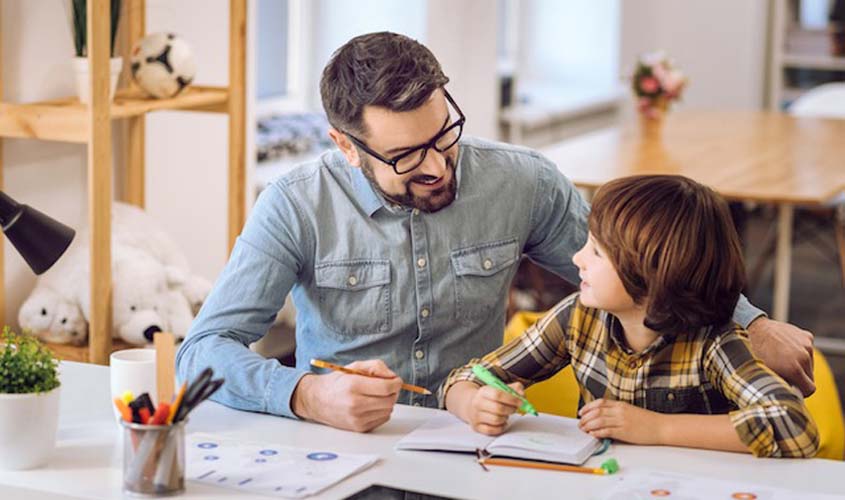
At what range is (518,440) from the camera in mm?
1761

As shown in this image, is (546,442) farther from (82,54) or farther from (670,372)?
(82,54)

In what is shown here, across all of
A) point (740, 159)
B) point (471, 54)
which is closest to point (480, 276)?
point (740, 159)

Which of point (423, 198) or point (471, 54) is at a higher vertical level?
point (471, 54)

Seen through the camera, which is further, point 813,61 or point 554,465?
point 813,61

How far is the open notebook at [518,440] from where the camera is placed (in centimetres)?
172

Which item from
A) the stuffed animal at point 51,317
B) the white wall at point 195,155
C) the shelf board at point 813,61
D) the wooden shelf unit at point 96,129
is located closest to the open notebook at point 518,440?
the wooden shelf unit at point 96,129

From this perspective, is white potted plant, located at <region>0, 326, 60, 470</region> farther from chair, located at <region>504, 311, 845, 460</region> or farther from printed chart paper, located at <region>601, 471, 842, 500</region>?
chair, located at <region>504, 311, 845, 460</region>

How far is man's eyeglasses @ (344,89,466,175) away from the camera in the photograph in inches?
79.2

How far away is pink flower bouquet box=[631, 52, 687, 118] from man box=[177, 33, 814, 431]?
9.73ft

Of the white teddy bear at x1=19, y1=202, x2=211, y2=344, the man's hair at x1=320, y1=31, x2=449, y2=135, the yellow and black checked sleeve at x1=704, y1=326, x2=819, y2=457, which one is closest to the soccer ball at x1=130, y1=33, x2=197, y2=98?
the white teddy bear at x1=19, y1=202, x2=211, y2=344

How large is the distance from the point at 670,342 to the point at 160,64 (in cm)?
161

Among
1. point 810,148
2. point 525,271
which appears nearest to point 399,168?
point 525,271

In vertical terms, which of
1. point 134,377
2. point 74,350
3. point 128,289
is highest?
point 134,377

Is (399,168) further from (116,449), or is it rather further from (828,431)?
(828,431)
